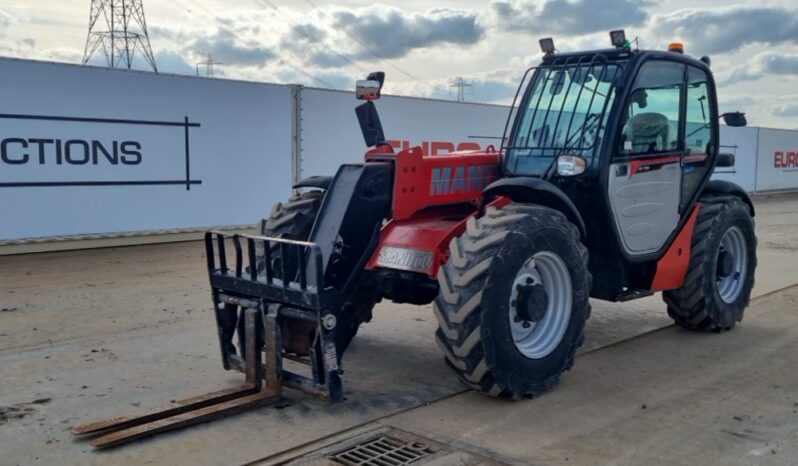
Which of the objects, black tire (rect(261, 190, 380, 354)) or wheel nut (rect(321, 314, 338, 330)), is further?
black tire (rect(261, 190, 380, 354))

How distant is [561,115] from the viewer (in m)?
6.23

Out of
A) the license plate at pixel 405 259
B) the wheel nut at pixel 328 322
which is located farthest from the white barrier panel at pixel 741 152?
the wheel nut at pixel 328 322

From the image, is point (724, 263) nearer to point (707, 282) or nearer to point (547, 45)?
point (707, 282)

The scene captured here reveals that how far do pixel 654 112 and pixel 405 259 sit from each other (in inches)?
97.9

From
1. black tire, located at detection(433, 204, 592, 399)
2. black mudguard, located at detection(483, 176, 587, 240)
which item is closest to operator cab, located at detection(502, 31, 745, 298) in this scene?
black mudguard, located at detection(483, 176, 587, 240)

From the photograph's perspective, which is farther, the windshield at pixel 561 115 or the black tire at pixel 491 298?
the windshield at pixel 561 115

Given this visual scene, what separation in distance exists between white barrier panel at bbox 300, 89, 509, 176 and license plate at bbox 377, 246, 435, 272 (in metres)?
9.00

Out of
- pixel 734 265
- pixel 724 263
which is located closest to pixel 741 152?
pixel 734 265

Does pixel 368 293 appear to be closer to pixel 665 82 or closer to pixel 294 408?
pixel 294 408

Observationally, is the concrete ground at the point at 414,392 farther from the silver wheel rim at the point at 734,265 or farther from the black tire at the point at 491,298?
the silver wheel rim at the point at 734,265

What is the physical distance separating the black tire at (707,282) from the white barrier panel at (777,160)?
21.4m

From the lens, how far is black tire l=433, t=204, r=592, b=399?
465 centimetres

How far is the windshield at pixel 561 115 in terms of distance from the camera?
5965 mm

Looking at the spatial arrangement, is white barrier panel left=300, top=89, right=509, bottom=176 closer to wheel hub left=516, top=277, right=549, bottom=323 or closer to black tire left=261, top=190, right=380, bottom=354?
black tire left=261, top=190, right=380, bottom=354
